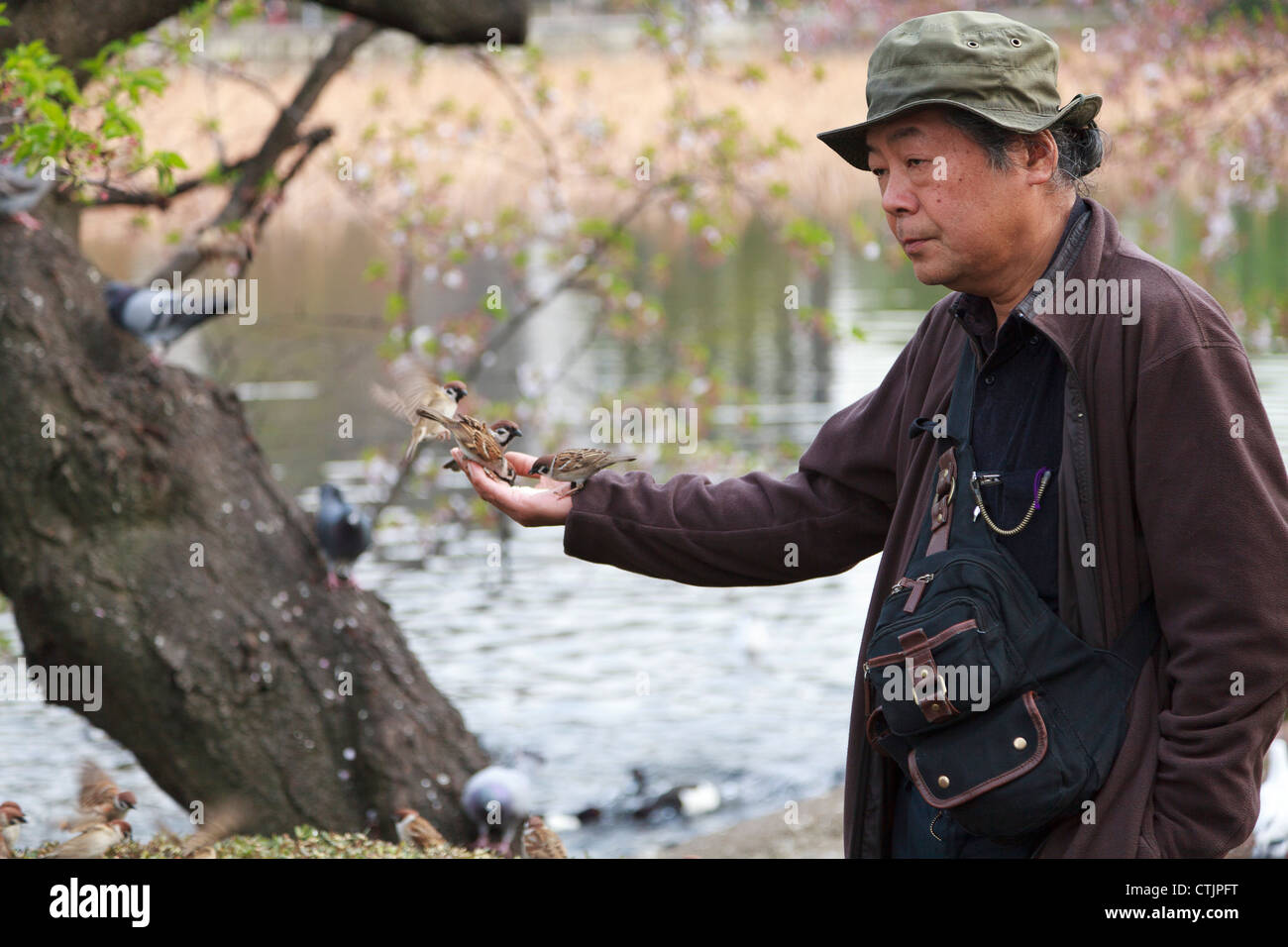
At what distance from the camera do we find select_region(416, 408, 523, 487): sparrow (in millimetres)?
2799

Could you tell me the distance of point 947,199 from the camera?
229 centimetres

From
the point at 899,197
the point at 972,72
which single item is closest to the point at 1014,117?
the point at 972,72

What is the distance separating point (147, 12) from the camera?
4.86 metres

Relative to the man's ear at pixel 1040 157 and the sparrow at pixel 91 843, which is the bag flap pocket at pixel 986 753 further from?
the sparrow at pixel 91 843

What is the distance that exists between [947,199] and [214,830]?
9.65 ft

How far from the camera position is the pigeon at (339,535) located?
16.7 ft

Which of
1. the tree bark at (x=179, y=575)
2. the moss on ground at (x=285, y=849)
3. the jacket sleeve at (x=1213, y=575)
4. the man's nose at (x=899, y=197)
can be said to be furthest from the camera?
the tree bark at (x=179, y=575)

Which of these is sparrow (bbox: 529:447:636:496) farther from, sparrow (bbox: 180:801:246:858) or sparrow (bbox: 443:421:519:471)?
sparrow (bbox: 180:801:246:858)

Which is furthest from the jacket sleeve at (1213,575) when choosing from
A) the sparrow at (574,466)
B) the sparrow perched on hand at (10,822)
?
the sparrow perched on hand at (10,822)

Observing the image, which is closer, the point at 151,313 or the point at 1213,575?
the point at 1213,575

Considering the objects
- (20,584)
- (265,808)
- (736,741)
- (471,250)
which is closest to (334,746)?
(265,808)

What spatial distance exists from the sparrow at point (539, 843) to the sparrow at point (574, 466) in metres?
2.09

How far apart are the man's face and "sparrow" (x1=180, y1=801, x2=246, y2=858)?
8.15ft

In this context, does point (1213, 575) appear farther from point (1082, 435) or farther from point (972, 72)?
point (972, 72)
